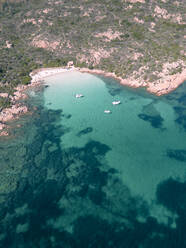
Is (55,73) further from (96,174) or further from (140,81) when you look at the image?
(96,174)

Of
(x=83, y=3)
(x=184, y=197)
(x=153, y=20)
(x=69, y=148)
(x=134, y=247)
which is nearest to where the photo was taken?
(x=134, y=247)

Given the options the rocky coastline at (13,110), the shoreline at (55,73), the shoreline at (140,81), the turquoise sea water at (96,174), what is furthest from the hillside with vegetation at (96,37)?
the turquoise sea water at (96,174)

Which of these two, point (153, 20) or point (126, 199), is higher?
point (153, 20)

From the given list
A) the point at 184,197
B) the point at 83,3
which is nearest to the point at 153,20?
the point at 83,3

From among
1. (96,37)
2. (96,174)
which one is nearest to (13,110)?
(96,174)

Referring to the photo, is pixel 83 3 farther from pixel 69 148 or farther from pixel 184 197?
pixel 184 197

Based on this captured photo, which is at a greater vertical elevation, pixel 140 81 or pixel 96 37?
pixel 96 37

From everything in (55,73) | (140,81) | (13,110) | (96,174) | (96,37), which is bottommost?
(55,73)
